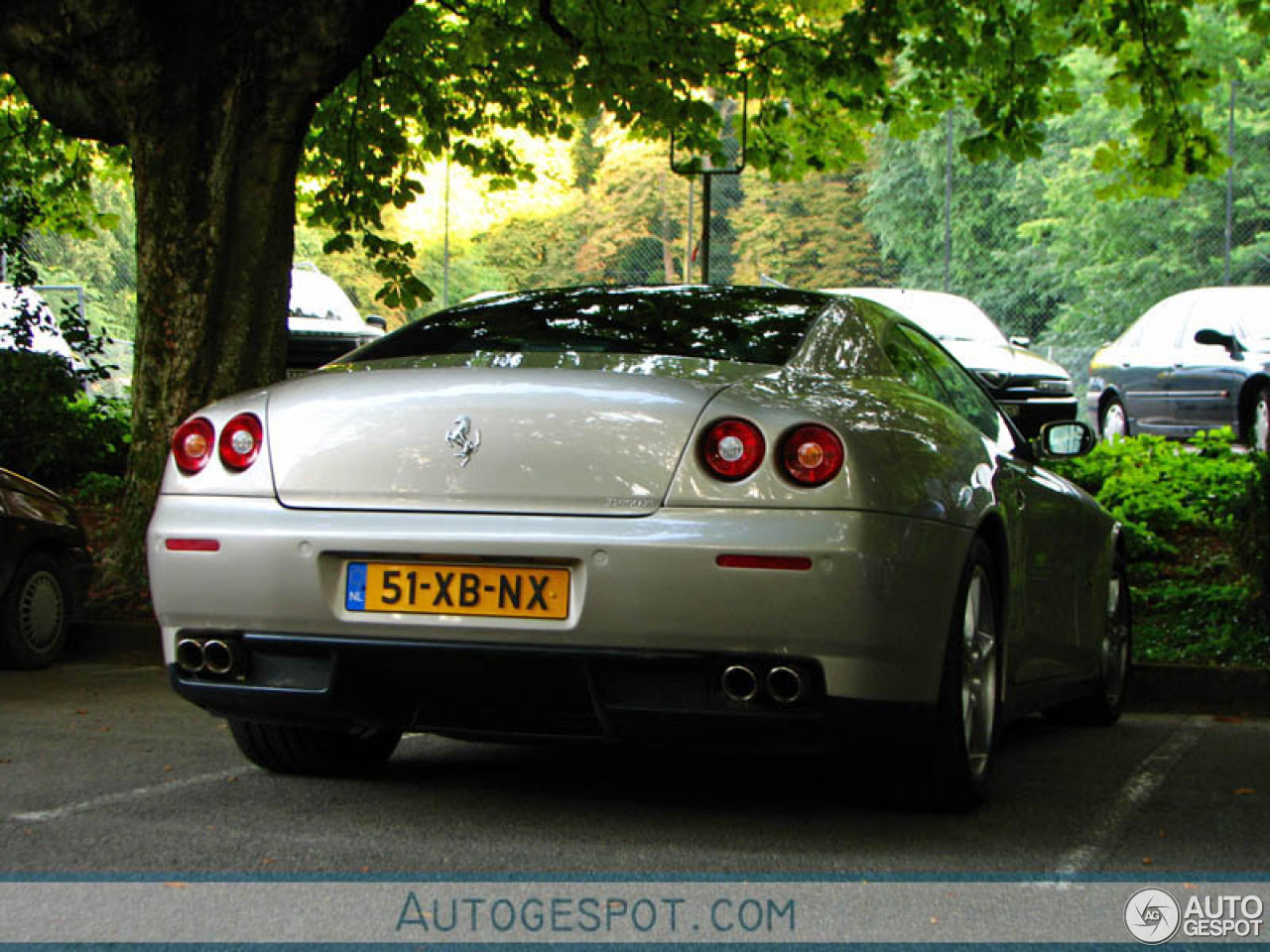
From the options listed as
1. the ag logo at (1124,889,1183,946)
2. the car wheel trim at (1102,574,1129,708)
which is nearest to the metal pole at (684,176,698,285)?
the car wheel trim at (1102,574,1129,708)

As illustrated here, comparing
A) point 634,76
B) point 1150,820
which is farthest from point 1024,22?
point 1150,820

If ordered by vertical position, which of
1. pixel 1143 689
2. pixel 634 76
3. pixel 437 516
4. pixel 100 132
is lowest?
pixel 1143 689

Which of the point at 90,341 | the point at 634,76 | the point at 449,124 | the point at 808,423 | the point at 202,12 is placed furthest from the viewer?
the point at 449,124

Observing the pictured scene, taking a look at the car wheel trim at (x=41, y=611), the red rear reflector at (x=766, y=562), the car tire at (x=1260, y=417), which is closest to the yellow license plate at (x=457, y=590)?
the red rear reflector at (x=766, y=562)

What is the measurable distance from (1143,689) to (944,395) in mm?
2646

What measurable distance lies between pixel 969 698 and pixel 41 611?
4.70m

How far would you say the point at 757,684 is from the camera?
13.5 ft

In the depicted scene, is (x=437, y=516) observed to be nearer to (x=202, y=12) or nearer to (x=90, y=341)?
(x=202, y=12)

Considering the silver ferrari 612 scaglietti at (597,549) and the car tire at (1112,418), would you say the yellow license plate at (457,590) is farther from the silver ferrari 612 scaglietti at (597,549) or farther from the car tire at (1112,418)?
the car tire at (1112,418)

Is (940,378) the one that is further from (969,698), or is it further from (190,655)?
(190,655)

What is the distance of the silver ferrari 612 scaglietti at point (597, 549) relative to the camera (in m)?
4.07

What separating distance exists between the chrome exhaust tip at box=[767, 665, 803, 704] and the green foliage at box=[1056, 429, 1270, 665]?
13.8 ft

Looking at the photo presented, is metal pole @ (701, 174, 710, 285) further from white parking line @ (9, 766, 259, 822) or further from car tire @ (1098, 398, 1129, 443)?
white parking line @ (9, 766, 259, 822)

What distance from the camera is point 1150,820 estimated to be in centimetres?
469
